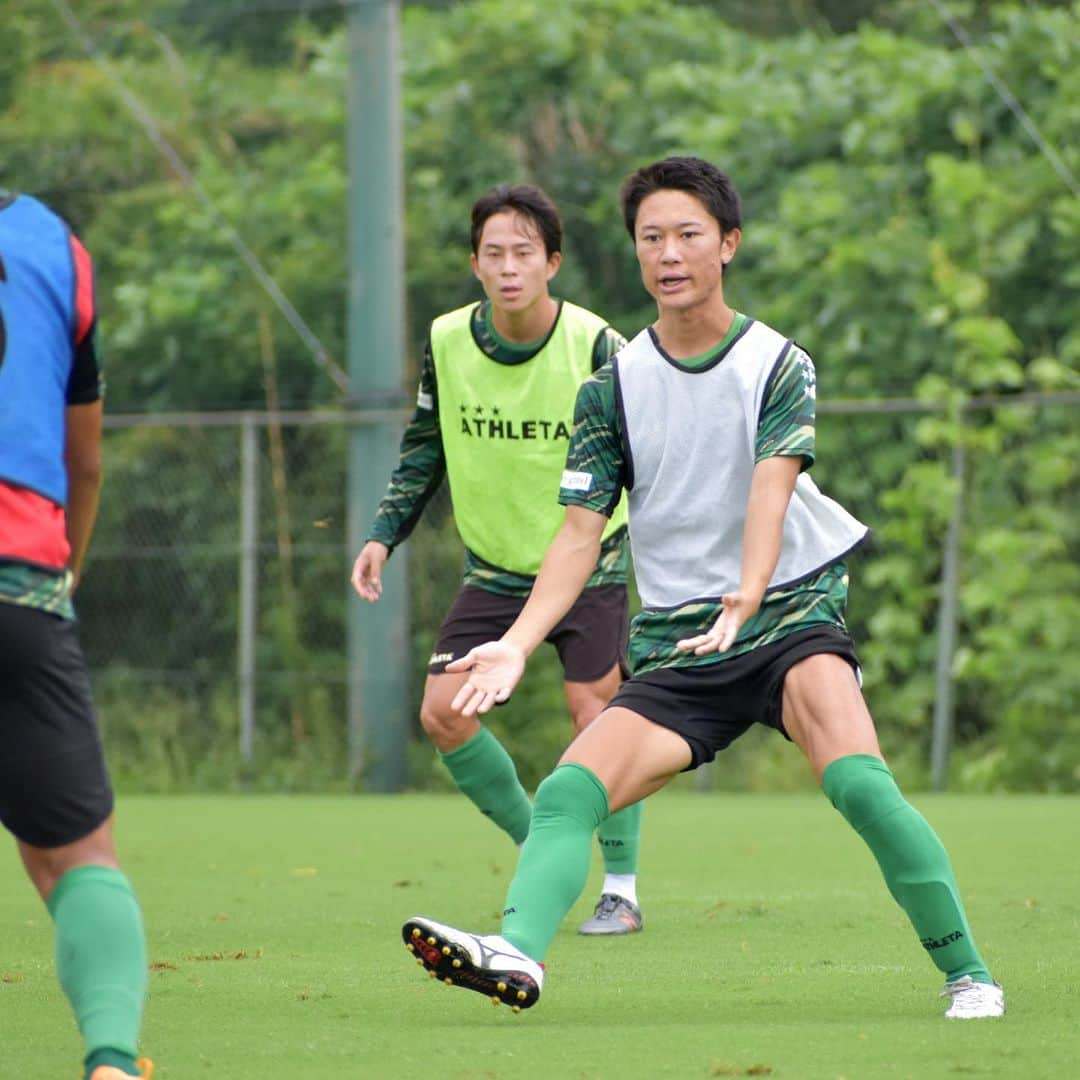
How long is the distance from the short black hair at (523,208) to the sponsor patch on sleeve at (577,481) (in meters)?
2.12

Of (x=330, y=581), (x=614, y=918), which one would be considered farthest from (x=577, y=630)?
(x=330, y=581)

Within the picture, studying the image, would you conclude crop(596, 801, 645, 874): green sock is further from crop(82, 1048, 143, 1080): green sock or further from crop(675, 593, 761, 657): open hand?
crop(82, 1048, 143, 1080): green sock

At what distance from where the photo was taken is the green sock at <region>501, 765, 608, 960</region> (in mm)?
4613

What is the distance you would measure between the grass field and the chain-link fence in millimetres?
3062

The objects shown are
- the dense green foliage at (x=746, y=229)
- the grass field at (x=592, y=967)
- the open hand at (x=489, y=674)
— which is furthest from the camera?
the dense green foliage at (x=746, y=229)

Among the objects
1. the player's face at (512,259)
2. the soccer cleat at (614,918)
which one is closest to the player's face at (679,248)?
the player's face at (512,259)

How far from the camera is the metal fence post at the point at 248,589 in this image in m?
14.7

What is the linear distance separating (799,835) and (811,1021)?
5380 millimetres

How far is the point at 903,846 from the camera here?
187 inches

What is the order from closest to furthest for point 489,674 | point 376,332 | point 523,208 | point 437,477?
point 489,674, point 523,208, point 437,477, point 376,332

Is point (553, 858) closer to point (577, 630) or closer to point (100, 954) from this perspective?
point (100, 954)

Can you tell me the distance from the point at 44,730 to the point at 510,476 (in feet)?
11.9

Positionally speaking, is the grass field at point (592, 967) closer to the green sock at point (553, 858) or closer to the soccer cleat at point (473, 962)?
the soccer cleat at point (473, 962)

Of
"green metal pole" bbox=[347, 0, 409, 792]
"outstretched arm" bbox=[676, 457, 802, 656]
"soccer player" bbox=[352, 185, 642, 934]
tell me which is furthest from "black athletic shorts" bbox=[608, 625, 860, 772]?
"green metal pole" bbox=[347, 0, 409, 792]
